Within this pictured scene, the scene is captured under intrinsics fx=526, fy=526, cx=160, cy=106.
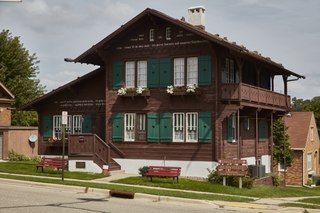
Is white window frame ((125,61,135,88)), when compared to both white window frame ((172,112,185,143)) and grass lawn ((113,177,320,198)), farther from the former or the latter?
grass lawn ((113,177,320,198))

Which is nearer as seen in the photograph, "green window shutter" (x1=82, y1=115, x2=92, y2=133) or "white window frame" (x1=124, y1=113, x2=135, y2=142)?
"white window frame" (x1=124, y1=113, x2=135, y2=142)

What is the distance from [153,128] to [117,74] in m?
3.89

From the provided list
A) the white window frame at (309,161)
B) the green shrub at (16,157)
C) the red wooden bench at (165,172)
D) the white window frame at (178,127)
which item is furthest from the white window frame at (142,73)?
the white window frame at (309,161)

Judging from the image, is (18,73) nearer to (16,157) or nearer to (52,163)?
(16,157)

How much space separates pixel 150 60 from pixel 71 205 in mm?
14054

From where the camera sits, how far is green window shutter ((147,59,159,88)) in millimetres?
28688

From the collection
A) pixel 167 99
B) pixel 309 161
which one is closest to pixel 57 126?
pixel 167 99

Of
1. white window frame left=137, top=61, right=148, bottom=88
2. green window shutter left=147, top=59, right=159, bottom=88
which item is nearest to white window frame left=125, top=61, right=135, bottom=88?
white window frame left=137, top=61, right=148, bottom=88

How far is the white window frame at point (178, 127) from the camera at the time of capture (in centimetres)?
2789

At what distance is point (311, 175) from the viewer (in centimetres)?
4684

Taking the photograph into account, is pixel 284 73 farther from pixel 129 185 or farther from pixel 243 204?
pixel 243 204

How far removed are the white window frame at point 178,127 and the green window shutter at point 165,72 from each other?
1788 millimetres

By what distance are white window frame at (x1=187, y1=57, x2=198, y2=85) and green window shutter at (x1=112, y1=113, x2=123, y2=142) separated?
4669 millimetres

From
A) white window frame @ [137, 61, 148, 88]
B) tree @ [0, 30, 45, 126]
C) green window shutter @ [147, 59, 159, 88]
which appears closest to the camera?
green window shutter @ [147, 59, 159, 88]
